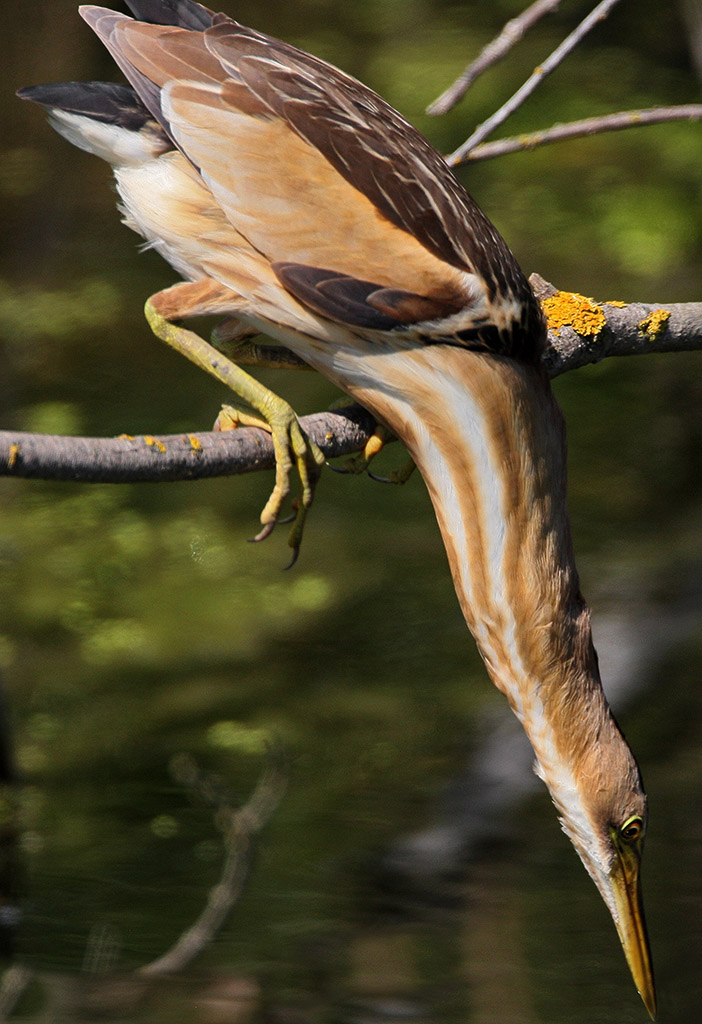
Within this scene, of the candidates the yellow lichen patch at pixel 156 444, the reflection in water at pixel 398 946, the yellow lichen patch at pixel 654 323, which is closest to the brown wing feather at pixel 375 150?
the yellow lichen patch at pixel 654 323

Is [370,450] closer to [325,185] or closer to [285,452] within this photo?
[285,452]

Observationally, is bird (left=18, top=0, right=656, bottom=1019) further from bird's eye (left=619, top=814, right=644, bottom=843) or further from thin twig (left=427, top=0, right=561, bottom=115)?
thin twig (left=427, top=0, right=561, bottom=115)

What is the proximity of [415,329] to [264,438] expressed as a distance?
252mm

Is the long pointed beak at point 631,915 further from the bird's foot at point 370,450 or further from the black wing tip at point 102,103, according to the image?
the black wing tip at point 102,103

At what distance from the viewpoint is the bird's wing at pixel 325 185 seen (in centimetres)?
158

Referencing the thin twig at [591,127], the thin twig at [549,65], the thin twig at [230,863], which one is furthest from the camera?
the thin twig at [230,863]

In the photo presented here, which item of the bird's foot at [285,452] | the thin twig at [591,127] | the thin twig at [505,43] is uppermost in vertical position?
the thin twig at [591,127]

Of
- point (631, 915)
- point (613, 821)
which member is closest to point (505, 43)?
point (613, 821)

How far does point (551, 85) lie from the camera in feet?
12.5

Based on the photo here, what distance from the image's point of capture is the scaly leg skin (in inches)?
63.7

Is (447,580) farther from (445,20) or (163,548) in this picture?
(445,20)

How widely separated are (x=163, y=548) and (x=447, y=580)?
0.94 m

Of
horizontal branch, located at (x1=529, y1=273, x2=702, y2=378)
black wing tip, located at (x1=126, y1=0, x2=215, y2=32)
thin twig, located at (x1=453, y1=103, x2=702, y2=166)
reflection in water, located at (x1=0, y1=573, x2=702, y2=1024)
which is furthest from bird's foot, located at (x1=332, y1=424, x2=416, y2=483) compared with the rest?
reflection in water, located at (x1=0, y1=573, x2=702, y2=1024)

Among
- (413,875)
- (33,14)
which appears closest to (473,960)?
(413,875)
